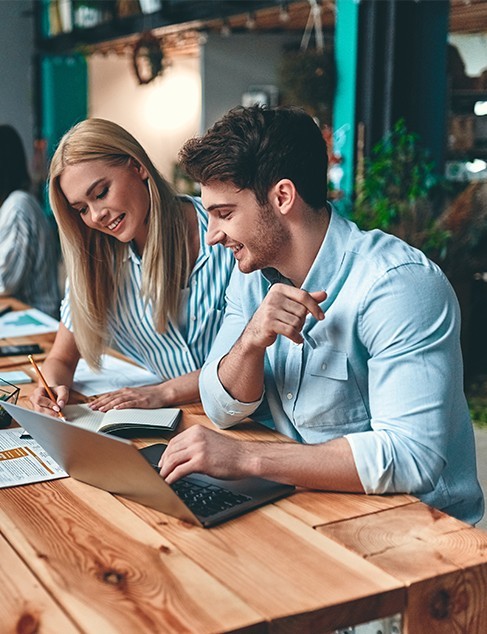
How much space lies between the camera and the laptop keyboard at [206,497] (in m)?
1.39

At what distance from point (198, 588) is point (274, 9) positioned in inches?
221

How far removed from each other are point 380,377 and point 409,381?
6 cm

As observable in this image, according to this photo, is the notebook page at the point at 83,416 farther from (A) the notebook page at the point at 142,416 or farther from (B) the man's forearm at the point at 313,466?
(B) the man's forearm at the point at 313,466

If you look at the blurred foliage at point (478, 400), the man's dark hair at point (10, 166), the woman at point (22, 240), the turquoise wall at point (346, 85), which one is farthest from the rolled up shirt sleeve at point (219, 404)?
the turquoise wall at point (346, 85)

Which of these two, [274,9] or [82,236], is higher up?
[274,9]

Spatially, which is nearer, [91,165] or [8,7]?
[91,165]

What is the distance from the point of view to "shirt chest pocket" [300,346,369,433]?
164cm

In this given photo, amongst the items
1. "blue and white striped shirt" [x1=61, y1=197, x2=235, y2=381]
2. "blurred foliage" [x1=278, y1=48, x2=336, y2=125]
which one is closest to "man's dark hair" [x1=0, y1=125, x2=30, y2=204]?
"blue and white striped shirt" [x1=61, y1=197, x2=235, y2=381]

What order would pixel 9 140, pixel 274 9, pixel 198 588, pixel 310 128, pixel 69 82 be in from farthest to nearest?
pixel 69 82, pixel 274 9, pixel 9 140, pixel 310 128, pixel 198 588

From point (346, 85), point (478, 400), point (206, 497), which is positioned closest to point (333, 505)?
point (206, 497)

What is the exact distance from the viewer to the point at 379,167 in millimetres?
4918

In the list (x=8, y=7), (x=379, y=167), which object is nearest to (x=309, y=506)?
(x=379, y=167)

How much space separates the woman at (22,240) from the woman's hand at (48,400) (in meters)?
1.87

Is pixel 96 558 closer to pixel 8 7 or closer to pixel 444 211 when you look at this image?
pixel 444 211
